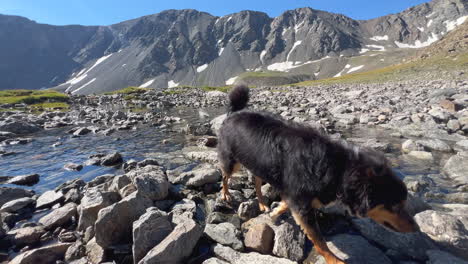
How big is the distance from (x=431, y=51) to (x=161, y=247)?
97252 mm

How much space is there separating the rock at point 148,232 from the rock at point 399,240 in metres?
3.68

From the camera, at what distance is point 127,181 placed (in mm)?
6223

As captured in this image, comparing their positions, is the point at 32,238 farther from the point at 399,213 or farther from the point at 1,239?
the point at 399,213

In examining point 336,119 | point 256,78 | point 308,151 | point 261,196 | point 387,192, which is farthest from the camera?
point 256,78

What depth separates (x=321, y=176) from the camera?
3715 millimetres

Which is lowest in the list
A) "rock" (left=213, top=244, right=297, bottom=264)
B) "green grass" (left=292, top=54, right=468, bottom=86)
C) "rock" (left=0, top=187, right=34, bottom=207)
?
"rock" (left=213, top=244, right=297, bottom=264)

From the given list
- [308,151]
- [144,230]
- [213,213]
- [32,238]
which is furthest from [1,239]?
[308,151]

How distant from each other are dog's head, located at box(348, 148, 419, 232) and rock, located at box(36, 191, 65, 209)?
7.25 m

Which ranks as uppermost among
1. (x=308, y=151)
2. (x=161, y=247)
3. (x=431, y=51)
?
→ (x=431, y=51)

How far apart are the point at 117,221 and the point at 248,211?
266 centimetres

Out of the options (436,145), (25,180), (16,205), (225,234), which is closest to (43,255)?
(16,205)

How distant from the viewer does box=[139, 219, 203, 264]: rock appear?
3.63m

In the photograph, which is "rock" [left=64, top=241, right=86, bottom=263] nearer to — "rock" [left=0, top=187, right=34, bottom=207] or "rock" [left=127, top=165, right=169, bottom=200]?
"rock" [left=127, top=165, right=169, bottom=200]

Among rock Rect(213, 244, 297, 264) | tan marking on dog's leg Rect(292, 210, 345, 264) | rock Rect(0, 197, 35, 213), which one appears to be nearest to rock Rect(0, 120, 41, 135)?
rock Rect(0, 197, 35, 213)
